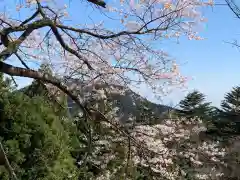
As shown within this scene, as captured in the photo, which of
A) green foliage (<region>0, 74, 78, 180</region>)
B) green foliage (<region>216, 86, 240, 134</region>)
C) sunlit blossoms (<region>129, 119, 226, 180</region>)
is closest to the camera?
green foliage (<region>0, 74, 78, 180</region>)

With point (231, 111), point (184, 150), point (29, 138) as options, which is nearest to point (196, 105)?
point (231, 111)

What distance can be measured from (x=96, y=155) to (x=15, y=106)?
167 inches

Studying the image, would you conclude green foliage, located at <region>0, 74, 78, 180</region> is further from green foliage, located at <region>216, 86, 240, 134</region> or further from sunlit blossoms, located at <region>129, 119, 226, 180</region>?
green foliage, located at <region>216, 86, 240, 134</region>

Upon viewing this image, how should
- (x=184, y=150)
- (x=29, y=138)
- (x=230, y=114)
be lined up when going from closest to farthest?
1. (x=29, y=138)
2. (x=184, y=150)
3. (x=230, y=114)

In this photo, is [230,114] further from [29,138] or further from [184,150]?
[29,138]

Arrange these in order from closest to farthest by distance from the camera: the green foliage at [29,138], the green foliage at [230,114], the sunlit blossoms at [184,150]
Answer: the green foliage at [29,138], the sunlit blossoms at [184,150], the green foliage at [230,114]

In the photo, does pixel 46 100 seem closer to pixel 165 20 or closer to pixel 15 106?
pixel 15 106

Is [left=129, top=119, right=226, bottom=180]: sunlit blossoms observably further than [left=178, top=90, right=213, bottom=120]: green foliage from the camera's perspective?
No

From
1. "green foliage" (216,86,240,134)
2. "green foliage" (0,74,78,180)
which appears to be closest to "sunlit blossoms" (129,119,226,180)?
"green foliage" (0,74,78,180)

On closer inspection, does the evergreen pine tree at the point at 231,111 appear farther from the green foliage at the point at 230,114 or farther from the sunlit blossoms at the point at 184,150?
the sunlit blossoms at the point at 184,150

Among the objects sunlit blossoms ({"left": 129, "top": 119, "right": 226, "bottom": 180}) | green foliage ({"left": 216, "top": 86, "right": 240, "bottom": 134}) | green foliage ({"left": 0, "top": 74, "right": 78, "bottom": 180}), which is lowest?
green foliage ({"left": 0, "top": 74, "right": 78, "bottom": 180})

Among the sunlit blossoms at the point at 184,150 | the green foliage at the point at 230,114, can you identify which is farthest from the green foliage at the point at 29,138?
the green foliage at the point at 230,114

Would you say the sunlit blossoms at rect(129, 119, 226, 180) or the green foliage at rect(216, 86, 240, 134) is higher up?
the green foliage at rect(216, 86, 240, 134)

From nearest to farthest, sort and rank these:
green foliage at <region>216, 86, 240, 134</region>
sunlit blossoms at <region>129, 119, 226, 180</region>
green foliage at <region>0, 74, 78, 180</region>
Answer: green foliage at <region>0, 74, 78, 180</region>
sunlit blossoms at <region>129, 119, 226, 180</region>
green foliage at <region>216, 86, 240, 134</region>
